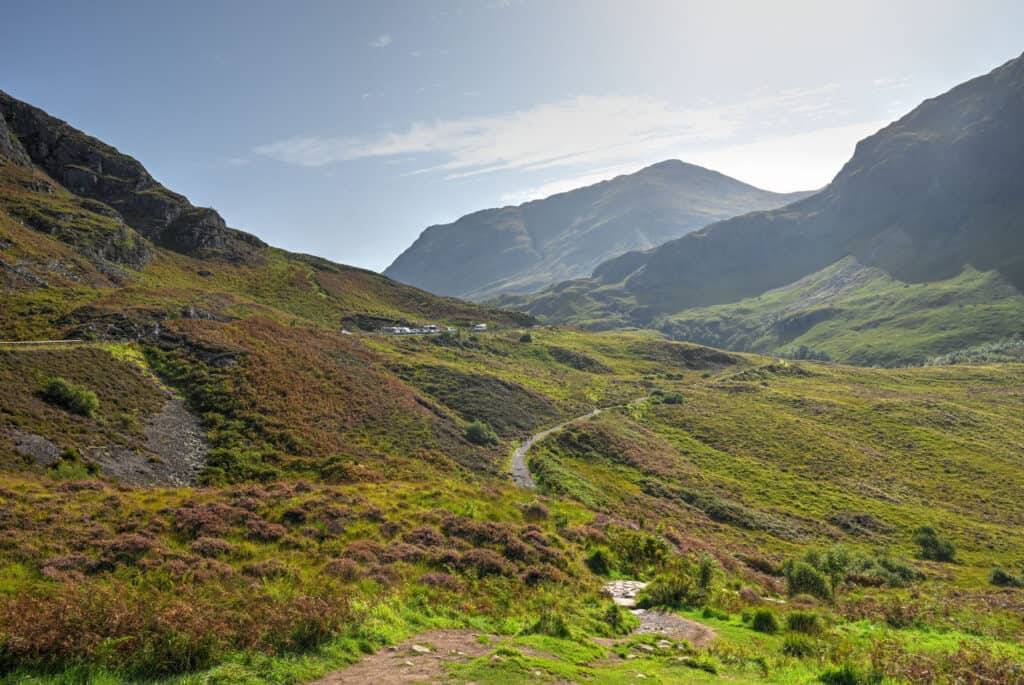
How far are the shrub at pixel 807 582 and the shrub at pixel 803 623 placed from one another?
858 cm

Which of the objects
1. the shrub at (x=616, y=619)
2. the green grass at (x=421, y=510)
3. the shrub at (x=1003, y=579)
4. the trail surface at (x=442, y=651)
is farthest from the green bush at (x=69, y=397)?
the shrub at (x=1003, y=579)

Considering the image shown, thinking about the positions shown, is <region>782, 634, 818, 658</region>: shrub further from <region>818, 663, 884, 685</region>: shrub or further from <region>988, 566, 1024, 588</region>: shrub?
<region>988, 566, 1024, 588</region>: shrub

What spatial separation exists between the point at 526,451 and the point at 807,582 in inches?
1474

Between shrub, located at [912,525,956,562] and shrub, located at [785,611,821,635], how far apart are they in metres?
44.9

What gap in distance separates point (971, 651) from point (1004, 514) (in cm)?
7119

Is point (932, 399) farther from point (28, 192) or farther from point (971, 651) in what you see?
point (28, 192)

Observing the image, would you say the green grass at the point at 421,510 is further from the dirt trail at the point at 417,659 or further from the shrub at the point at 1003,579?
the shrub at the point at 1003,579

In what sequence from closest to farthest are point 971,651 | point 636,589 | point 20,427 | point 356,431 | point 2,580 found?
1. point 2,580
2. point 971,651
3. point 636,589
4. point 20,427
5. point 356,431

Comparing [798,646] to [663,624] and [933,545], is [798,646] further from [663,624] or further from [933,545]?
[933,545]

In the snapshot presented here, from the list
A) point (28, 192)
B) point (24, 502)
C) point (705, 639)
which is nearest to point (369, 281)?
point (28, 192)

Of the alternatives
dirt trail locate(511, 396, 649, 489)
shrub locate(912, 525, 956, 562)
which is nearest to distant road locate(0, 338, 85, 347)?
dirt trail locate(511, 396, 649, 489)

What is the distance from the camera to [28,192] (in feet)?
313

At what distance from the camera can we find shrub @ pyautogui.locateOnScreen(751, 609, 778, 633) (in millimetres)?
17141

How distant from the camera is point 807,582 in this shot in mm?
25266
